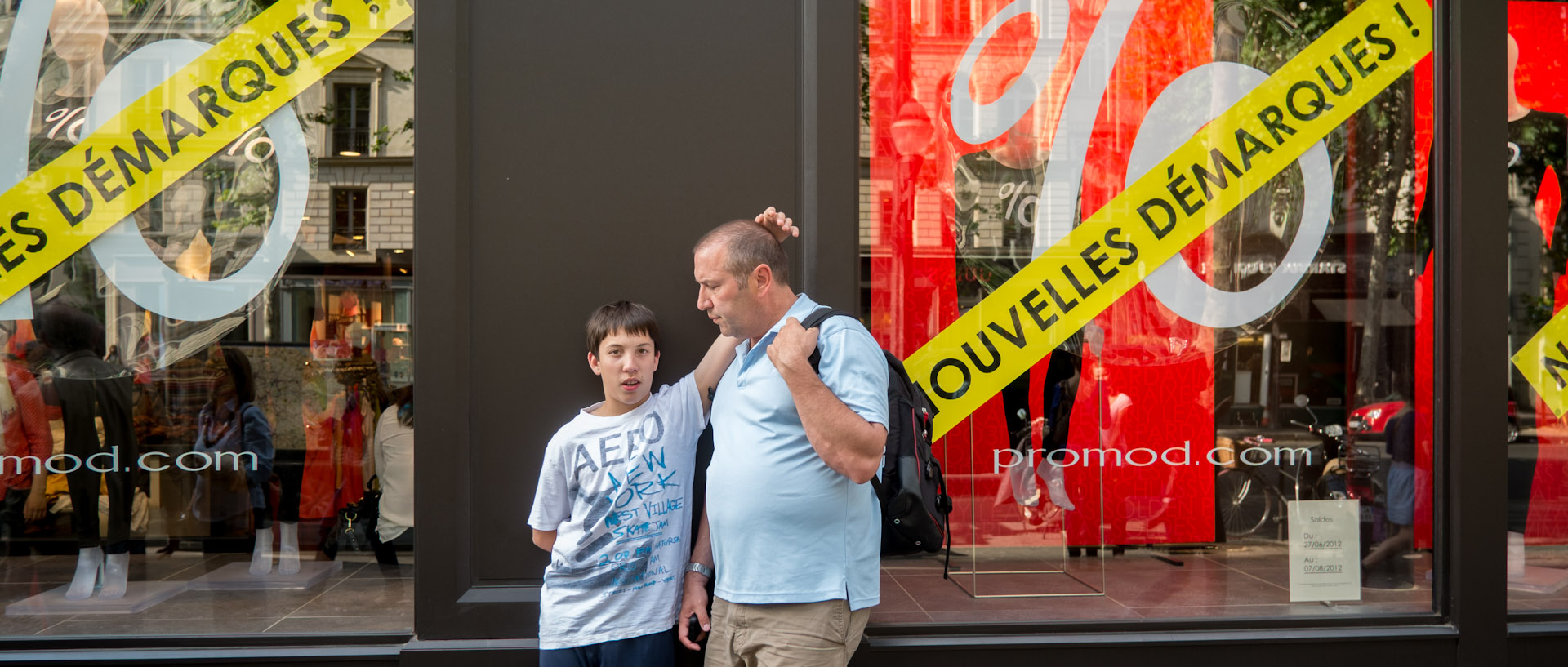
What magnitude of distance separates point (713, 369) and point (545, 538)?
76cm

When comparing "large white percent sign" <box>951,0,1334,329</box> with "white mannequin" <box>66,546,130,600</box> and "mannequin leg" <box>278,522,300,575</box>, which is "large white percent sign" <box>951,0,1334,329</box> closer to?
"mannequin leg" <box>278,522,300,575</box>

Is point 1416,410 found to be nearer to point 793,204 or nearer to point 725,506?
point 793,204

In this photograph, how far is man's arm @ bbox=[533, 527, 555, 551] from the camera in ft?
9.87

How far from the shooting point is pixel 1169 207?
4.20m

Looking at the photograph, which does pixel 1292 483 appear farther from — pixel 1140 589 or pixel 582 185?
pixel 582 185

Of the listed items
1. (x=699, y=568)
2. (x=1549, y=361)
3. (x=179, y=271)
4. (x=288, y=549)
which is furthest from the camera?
(x=1549, y=361)

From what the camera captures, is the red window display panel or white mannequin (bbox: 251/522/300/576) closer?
the red window display panel

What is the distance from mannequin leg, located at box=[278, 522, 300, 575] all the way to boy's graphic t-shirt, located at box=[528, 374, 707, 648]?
187 centimetres

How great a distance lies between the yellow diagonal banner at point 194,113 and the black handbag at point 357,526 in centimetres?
154

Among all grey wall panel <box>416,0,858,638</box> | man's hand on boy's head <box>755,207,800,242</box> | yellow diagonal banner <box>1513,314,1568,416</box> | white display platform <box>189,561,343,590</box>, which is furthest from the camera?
yellow diagonal banner <box>1513,314,1568,416</box>

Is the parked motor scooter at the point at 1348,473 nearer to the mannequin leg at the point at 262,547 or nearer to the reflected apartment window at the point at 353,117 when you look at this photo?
the reflected apartment window at the point at 353,117

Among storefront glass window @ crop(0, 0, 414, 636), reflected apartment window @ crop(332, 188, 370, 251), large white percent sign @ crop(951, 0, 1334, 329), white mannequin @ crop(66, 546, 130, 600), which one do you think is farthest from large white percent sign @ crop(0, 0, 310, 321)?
large white percent sign @ crop(951, 0, 1334, 329)

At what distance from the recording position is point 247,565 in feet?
13.9

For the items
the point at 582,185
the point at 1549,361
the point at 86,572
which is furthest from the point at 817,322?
the point at 1549,361
